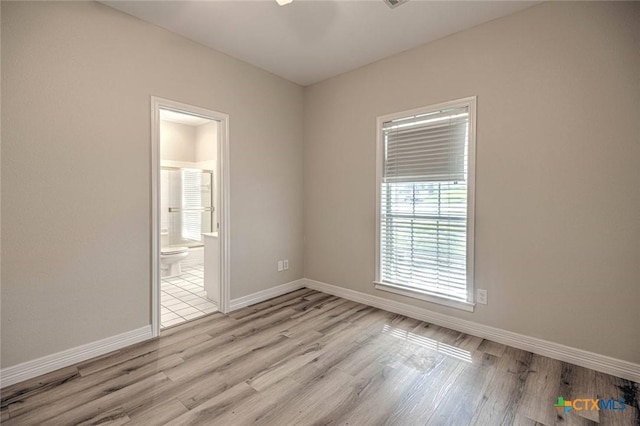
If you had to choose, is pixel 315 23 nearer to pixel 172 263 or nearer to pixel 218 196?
pixel 218 196

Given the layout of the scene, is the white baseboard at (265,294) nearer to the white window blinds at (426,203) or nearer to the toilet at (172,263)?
the white window blinds at (426,203)

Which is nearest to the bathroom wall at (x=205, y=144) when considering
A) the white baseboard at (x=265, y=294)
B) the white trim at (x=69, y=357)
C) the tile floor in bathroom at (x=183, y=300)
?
the tile floor in bathroom at (x=183, y=300)

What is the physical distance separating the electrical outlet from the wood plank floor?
339mm

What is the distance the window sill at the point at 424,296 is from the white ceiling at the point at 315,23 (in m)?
2.51

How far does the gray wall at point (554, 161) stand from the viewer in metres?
2.01

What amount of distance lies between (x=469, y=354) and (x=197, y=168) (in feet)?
17.6

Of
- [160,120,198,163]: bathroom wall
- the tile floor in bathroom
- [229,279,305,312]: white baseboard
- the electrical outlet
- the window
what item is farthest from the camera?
[160,120,198,163]: bathroom wall

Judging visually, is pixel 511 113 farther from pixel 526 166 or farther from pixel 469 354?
pixel 469 354

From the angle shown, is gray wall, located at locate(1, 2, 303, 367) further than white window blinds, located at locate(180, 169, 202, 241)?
No

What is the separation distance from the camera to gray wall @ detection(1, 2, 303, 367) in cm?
196

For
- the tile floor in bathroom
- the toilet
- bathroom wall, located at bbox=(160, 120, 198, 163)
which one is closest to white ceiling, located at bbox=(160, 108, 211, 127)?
bathroom wall, located at bbox=(160, 120, 198, 163)

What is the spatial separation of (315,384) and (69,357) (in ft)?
6.13

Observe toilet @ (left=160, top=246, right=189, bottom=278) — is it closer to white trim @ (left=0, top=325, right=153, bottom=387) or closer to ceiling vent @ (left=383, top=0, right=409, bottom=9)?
white trim @ (left=0, top=325, right=153, bottom=387)

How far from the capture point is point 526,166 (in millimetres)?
2365
